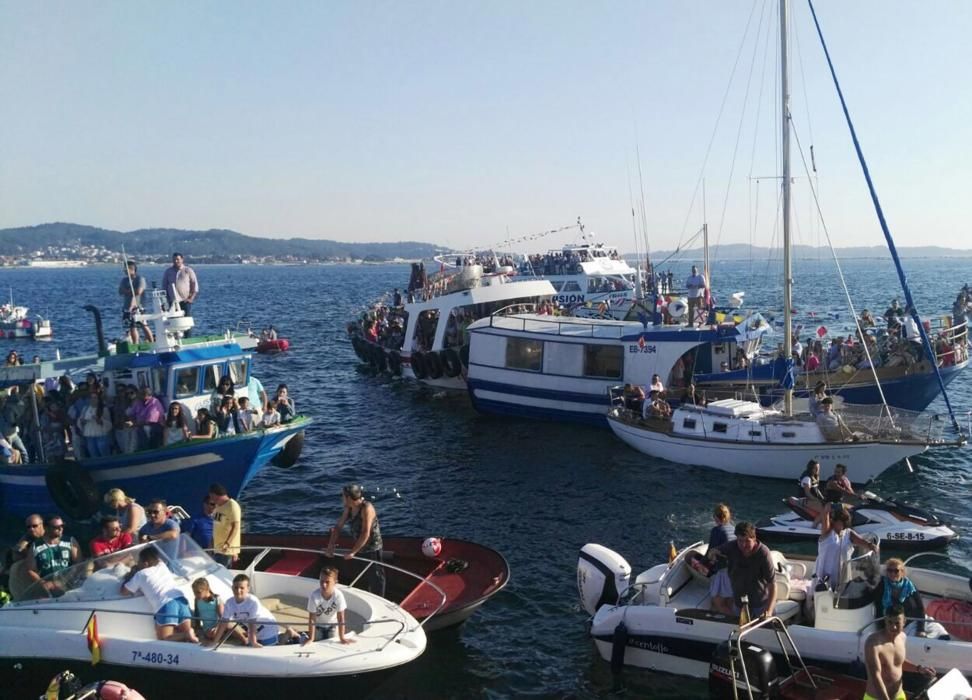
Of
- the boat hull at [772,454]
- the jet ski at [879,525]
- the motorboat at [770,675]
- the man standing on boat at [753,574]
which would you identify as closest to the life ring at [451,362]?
the boat hull at [772,454]

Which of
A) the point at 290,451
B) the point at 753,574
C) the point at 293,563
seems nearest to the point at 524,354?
the point at 290,451

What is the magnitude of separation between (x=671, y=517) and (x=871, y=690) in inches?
389

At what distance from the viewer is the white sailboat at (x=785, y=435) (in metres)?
19.1

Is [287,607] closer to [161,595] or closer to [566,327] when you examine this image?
[161,595]

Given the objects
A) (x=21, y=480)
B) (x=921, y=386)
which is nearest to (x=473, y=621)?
(x=21, y=480)

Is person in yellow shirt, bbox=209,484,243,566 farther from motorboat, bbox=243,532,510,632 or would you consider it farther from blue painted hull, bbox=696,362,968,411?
blue painted hull, bbox=696,362,968,411

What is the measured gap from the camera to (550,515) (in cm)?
1878

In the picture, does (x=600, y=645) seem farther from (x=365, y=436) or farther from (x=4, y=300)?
(x=4, y=300)

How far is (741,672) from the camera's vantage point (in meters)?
9.90

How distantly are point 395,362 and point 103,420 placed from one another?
21130mm

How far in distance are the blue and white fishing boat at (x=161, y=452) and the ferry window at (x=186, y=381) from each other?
22 millimetres

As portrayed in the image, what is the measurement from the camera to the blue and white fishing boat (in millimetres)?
16750

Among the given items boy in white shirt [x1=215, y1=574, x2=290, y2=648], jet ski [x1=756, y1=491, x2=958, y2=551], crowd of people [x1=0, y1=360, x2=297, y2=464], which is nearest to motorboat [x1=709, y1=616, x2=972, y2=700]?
boy in white shirt [x1=215, y1=574, x2=290, y2=648]

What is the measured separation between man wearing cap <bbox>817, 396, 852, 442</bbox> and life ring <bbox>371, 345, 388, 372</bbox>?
2273 centimetres
